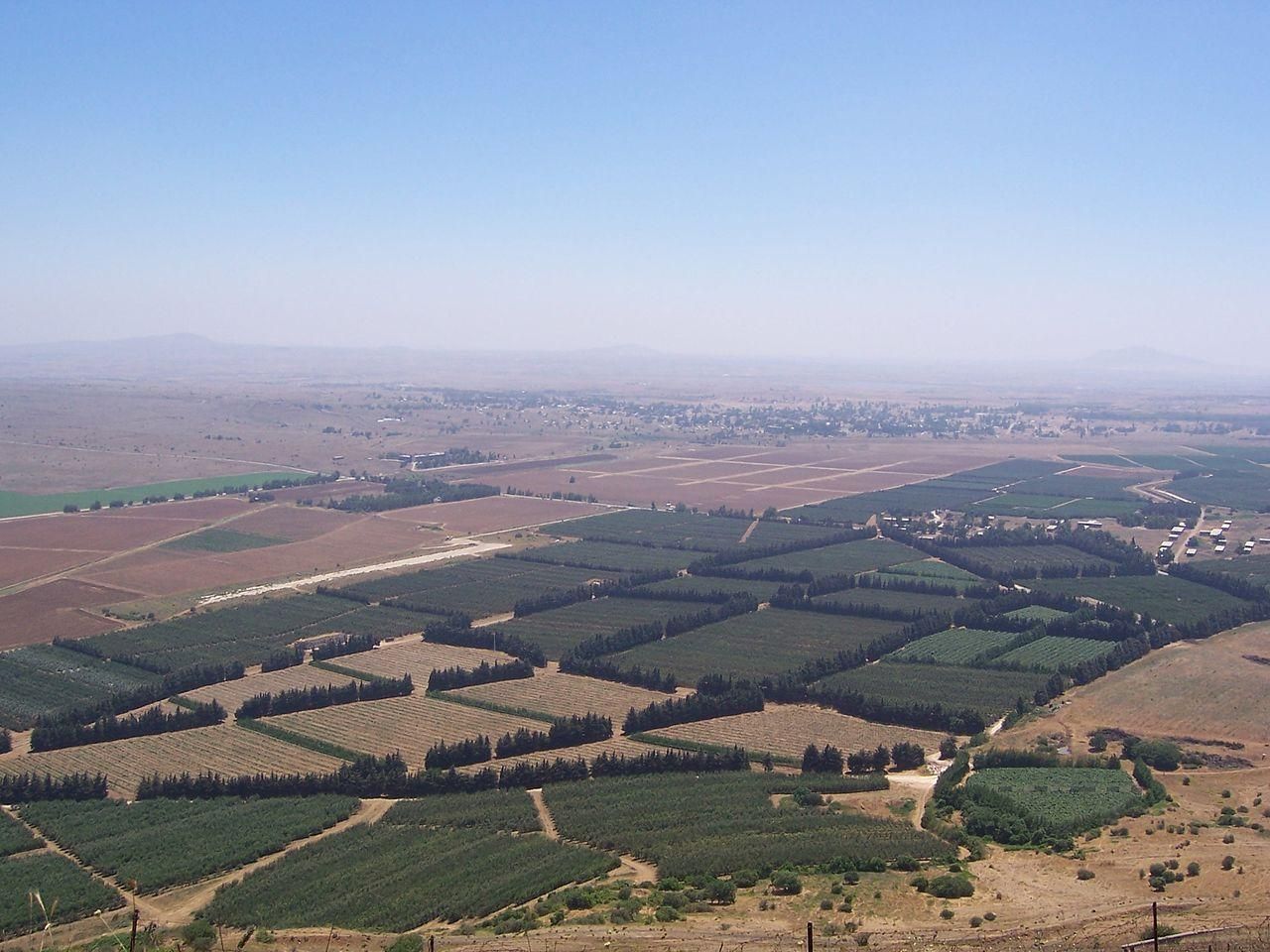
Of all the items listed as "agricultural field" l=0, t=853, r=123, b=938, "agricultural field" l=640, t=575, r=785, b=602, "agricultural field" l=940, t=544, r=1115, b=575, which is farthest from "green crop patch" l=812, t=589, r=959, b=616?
"agricultural field" l=0, t=853, r=123, b=938

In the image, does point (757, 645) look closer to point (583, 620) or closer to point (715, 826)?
point (583, 620)

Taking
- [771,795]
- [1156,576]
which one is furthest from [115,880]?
[1156,576]

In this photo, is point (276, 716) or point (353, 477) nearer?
point (276, 716)

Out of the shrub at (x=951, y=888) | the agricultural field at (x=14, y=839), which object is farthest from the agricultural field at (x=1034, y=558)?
the agricultural field at (x=14, y=839)

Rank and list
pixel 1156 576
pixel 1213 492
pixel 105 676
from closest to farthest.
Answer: pixel 105 676, pixel 1156 576, pixel 1213 492

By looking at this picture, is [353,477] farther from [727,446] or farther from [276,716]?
[276,716]

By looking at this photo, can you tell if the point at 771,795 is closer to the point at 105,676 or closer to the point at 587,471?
the point at 105,676

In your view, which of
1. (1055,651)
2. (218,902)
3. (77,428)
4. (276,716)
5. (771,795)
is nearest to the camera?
(218,902)
